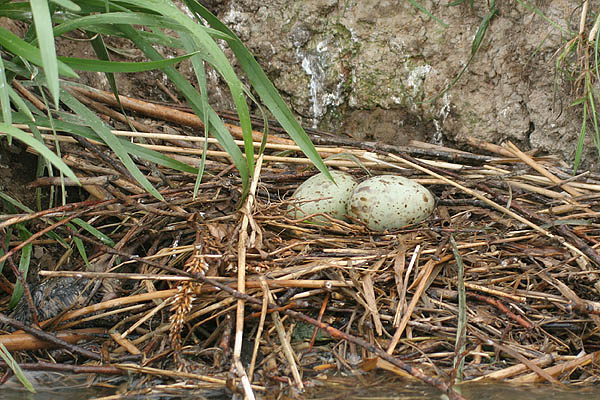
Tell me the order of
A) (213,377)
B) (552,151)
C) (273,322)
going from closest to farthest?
(213,377) → (273,322) → (552,151)

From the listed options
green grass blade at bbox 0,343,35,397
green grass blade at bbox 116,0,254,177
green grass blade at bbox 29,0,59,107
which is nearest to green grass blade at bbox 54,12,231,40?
green grass blade at bbox 116,0,254,177

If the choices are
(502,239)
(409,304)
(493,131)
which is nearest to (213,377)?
(409,304)

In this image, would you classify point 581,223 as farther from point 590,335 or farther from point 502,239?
point 590,335

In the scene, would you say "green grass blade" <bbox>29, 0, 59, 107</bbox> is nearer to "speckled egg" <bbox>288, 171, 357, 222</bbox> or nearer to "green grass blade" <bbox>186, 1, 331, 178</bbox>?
"green grass blade" <bbox>186, 1, 331, 178</bbox>

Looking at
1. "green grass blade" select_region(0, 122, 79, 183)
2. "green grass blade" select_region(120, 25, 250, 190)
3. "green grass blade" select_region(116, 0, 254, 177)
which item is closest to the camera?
"green grass blade" select_region(0, 122, 79, 183)

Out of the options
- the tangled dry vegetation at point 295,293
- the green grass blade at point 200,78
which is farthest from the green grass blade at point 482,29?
the green grass blade at point 200,78
